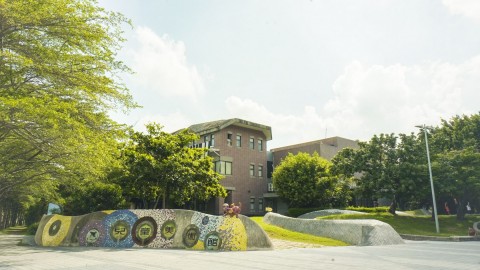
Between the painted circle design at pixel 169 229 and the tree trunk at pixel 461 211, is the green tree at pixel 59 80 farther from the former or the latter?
the tree trunk at pixel 461 211

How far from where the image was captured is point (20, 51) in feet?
46.5

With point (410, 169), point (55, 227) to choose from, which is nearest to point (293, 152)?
point (410, 169)

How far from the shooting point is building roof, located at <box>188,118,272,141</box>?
43.6m

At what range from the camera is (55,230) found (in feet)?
64.8

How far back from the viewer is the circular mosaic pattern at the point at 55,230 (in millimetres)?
19312

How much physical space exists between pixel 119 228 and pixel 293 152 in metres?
35.7

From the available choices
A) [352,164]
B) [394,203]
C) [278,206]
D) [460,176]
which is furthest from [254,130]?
[460,176]

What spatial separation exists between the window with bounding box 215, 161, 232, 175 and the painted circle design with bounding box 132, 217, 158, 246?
2421cm

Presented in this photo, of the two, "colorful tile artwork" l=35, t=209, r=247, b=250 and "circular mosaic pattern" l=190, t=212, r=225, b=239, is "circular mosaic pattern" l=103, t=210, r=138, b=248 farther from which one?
"circular mosaic pattern" l=190, t=212, r=225, b=239

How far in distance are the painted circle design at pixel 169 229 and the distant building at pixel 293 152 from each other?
29.3 meters

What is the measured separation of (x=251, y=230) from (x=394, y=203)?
2527 cm

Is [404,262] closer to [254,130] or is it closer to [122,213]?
[122,213]

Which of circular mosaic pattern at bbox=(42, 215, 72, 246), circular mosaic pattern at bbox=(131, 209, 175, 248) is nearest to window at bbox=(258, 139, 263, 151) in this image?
circular mosaic pattern at bbox=(131, 209, 175, 248)

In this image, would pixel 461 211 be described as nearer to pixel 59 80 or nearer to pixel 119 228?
pixel 119 228
